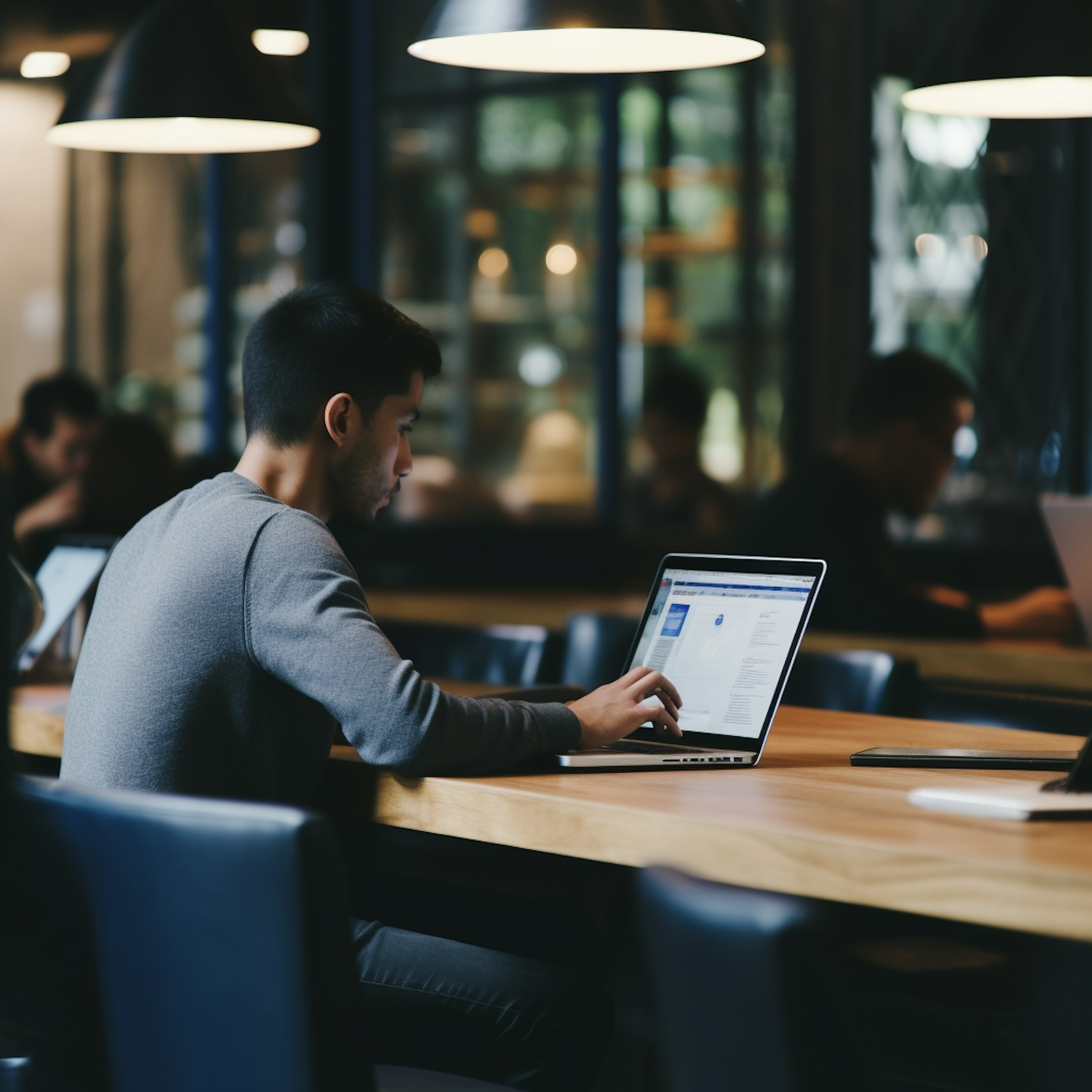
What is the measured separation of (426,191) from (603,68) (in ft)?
12.7

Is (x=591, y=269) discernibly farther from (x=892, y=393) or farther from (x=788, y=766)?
(x=788, y=766)

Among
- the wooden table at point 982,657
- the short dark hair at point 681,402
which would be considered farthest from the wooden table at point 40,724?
the short dark hair at point 681,402

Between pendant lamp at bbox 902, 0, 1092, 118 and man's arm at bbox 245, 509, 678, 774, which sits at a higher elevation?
pendant lamp at bbox 902, 0, 1092, 118

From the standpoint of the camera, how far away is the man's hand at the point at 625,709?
6.70 feet

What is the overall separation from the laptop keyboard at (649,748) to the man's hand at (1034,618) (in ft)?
6.01

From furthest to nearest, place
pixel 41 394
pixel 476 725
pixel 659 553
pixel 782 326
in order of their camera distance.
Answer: pixel 782 326 → pixel 659 553 → pixel 41 394 → pixel 476 725

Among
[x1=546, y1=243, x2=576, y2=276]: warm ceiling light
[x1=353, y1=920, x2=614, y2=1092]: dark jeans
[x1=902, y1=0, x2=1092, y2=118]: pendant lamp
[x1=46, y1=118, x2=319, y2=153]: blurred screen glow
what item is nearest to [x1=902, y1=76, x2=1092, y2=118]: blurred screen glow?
[x1=902, y1=0, x2=1092, y2=118]: pendant lamp

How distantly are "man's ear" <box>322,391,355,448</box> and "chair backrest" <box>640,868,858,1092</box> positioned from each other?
3.63 ft

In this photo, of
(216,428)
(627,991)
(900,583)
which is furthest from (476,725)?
(216,428)

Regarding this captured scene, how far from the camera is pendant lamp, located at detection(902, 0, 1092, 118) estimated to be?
2701mm

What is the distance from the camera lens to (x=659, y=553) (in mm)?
6711

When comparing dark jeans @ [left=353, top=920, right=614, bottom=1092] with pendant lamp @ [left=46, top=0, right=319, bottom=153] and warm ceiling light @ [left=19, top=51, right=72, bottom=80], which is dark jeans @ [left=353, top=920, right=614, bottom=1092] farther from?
warm ceiling light @ [left=19, top=51, right=72, bottom=80]

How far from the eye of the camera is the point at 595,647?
3.37 m

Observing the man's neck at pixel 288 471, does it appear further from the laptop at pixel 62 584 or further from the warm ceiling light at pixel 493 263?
the warm ceiling light at pixel 493 263
